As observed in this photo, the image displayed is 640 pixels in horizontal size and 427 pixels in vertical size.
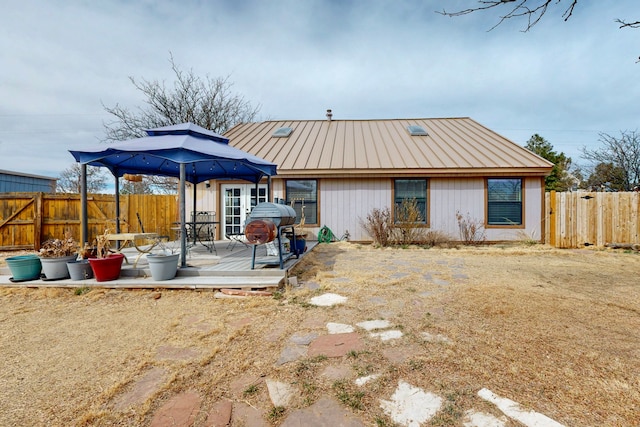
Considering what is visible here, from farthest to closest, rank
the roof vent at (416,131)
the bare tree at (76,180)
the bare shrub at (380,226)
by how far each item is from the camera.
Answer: the bare tree at (76,180), the roof vent at (416,131), the bare shrub at (380,226)

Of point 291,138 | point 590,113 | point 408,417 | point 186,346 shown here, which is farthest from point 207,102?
point 590,113

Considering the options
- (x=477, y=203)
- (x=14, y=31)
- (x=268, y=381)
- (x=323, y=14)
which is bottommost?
(x=268, y=381)

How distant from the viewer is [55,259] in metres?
4.46

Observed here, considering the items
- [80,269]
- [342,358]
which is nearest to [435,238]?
[342,358]

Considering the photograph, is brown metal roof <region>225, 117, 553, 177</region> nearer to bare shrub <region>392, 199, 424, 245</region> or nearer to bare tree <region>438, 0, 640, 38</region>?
bare shrub <region>392, 199, 424, 245</region>

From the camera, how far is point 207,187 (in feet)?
31.6

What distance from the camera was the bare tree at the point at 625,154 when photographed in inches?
513

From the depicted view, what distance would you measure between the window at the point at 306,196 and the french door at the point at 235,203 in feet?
2.83

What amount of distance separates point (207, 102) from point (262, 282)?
14948 millimetres

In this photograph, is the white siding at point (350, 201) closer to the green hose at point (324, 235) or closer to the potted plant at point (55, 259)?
the green hose at point (324, 235)

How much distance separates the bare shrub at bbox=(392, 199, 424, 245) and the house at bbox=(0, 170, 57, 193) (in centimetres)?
1937

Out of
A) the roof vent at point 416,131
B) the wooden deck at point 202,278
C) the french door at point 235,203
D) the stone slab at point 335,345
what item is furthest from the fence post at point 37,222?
the roof vent at point 416,131

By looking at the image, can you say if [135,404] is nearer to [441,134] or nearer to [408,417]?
[408,417]

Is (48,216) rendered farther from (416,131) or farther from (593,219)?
(593,219)
